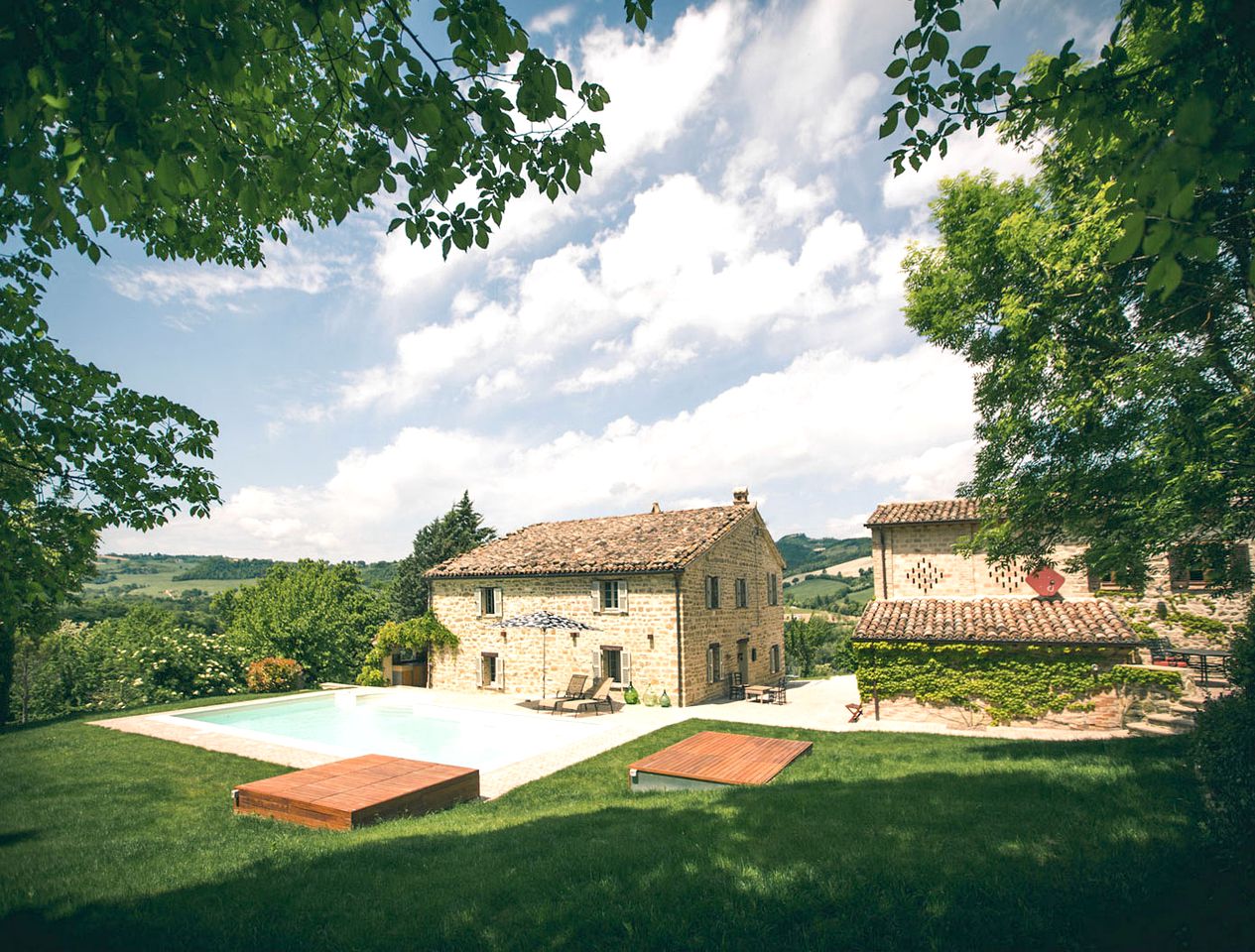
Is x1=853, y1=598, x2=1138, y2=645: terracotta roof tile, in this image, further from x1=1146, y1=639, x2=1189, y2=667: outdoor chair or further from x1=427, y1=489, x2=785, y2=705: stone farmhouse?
x1=427, y1=489, x2=785, y2=705: stone farmhouse

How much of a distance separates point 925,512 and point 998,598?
2.97 meters

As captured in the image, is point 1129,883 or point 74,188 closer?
point 74,188

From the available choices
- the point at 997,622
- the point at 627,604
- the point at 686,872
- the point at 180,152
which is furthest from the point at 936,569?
the point at 180,152

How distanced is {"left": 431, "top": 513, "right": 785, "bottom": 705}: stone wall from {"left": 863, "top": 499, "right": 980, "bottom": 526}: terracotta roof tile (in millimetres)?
5777

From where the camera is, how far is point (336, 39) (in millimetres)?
3799

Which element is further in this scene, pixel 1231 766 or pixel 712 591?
pixel 712 591

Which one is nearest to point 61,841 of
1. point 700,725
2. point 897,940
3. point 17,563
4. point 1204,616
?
point 17,563

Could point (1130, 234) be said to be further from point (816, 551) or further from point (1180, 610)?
point (816, 551)

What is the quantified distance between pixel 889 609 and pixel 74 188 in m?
18.3

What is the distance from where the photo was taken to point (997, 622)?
1591 cm

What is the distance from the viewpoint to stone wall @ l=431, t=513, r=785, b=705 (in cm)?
2027

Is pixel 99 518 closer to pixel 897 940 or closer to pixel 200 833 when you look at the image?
pixel 200 833

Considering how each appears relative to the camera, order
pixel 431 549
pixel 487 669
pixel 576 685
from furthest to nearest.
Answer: pixel 431 549 → pixel 487 669 → pixel 576 685

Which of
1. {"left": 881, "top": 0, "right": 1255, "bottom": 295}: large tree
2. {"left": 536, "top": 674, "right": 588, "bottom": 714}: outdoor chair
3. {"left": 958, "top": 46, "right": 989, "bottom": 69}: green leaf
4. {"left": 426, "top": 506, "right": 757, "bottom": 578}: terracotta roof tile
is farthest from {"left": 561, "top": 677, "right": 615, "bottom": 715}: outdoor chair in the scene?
{"left": 958, "top": 46, "right": 989, "bottom": 69}: green leaf
